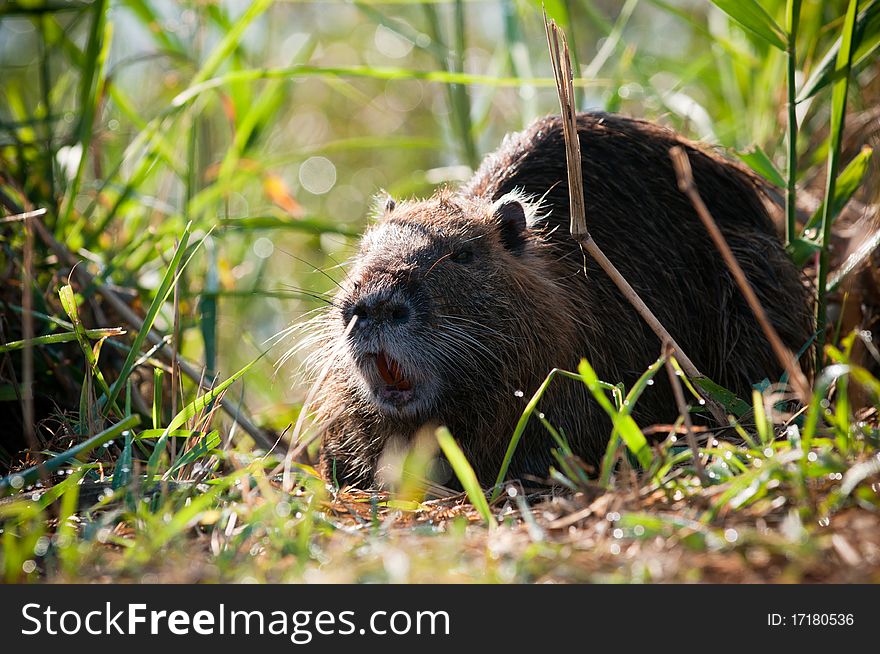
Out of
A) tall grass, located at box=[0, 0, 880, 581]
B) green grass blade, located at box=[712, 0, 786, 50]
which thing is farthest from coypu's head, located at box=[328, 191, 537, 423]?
green grass blade, located at box=[712, 0, 786, 50]

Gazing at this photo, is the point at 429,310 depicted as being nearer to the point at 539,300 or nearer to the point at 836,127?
the point at 539,300

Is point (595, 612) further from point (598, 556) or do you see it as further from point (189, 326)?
point (189, 326)

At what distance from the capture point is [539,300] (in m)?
2.71

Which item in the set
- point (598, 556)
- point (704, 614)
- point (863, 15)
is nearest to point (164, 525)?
point (598, 556)

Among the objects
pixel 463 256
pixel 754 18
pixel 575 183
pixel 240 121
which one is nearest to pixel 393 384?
pixel 463 256

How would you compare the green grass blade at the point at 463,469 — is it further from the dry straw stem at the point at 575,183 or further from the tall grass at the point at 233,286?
the dry straw stem at the point at 575,183

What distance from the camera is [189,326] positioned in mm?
3195

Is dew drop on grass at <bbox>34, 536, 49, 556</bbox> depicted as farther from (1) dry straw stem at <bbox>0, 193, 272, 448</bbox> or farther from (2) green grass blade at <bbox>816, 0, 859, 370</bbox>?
(2) green grass blade at <bbox>816, 0, 859, 370</bbox>

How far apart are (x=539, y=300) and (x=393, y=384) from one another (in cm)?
51

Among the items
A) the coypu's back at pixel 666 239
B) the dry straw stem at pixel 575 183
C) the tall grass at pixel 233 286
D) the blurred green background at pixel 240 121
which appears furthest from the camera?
the blurred green background at pixel 240 121

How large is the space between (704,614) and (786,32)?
5.92ft

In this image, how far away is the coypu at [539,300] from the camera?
8.23ft

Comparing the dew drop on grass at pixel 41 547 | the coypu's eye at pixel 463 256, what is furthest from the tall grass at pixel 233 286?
the coypu's eye at pixel 463 256

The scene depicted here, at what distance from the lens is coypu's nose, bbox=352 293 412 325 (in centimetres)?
239
